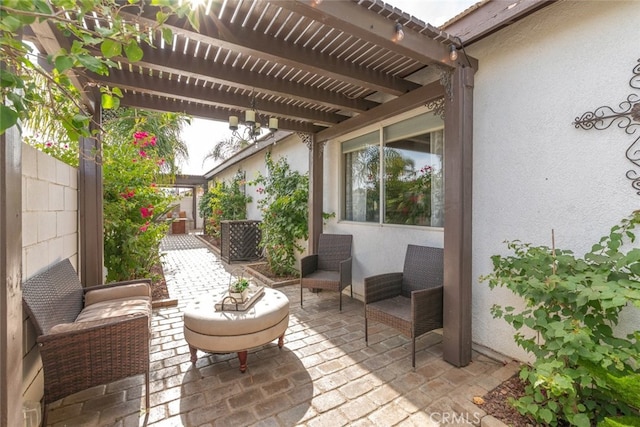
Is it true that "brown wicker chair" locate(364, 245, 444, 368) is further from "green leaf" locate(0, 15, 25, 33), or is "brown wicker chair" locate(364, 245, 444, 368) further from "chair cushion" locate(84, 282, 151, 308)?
"green leaf" locate(0, 15, 25, 33)

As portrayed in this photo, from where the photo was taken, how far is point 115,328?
2051 millimetres

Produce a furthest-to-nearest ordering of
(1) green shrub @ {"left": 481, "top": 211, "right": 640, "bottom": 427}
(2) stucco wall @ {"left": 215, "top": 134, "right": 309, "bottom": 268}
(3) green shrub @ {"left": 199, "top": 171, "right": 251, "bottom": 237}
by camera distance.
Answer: (3) green shrub @ {"left": 199, "top": 171, "right": 251, "bottom": 237}, (2) stucco wall @ {"left": 215, "top": 134, "right": 309, "bottom": 268}, (1) green shrub @ {"left": 481, "top": 211, "right": 640, "bottom": 427}

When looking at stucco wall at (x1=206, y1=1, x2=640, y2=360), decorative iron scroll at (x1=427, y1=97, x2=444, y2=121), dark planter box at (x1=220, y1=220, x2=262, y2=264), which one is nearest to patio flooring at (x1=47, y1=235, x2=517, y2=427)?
stucco wall at (x1=206, y1=1, x2=640, y2=360)

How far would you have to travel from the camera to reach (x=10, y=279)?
1355 millimetres

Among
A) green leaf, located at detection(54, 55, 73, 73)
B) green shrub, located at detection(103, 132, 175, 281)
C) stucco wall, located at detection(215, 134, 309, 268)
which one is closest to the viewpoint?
green leaf, located at detection(54, 55, 73, 73)

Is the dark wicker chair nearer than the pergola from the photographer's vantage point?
No

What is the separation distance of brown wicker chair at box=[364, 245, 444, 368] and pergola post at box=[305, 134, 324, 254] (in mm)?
2212

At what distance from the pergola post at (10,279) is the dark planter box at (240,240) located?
619cm

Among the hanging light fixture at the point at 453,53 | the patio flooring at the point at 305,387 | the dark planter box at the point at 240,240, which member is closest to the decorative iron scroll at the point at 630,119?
the hanging light fixture at the point at 453,53

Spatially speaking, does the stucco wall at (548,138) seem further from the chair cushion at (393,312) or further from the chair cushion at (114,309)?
the chair cushion at (114,309)

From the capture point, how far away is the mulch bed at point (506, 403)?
6.49 feet

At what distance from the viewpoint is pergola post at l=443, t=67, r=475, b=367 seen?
269 cm

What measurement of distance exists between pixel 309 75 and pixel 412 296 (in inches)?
107

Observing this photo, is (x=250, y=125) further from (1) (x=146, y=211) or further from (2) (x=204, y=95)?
(1) (x=146, y=211)
